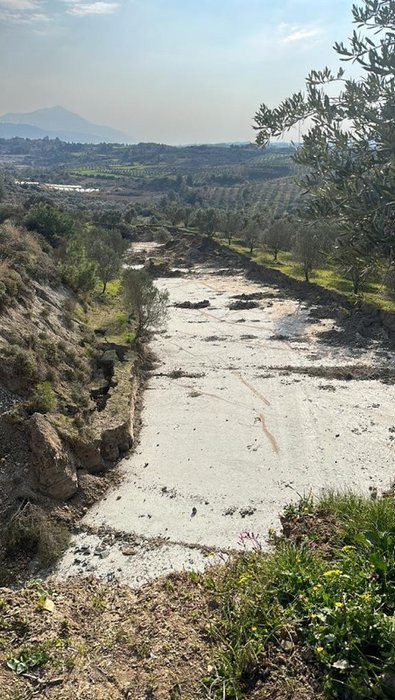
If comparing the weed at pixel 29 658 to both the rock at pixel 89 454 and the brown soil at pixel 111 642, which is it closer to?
the brown soil at pixel 111 642

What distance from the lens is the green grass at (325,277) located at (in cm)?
4228

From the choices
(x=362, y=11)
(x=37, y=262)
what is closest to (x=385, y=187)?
(x=362, y=11)

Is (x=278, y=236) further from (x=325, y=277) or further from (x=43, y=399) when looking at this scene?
(x=43, y=399)

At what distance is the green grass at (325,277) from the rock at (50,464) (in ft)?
64.8

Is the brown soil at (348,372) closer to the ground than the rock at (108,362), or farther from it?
closer to the ground

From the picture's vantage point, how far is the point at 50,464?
16656 millimetres

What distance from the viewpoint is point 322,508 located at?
1029 centimetres

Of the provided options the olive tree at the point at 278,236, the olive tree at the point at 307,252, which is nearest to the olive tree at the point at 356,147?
the olive tree at the point at 307,252

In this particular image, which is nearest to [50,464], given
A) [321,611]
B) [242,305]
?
[321,611]

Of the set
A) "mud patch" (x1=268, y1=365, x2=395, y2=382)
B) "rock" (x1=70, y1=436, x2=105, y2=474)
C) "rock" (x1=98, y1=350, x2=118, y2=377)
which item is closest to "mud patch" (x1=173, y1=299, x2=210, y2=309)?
"mud patch" (x1=268, y1=365, x2=395, y2=382)

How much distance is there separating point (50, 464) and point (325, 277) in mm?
44223

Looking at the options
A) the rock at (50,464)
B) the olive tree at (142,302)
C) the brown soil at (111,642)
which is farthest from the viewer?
the olive tree at (142,302)

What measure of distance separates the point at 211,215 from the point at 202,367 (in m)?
63.6

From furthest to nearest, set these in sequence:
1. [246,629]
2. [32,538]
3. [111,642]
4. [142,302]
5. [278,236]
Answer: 1. [278,236]
2. [142,302]
3. [32,538]
4. [111,642]
5. [246,629]
